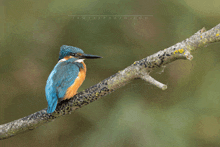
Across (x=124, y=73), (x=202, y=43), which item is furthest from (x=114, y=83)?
(x=202, y=43)

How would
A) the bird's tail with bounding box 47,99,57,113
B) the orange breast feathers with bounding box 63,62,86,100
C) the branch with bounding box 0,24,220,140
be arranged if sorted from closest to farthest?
the branch with bounding box 0,24,220,140 → the bird's tail with bounding box 47,99,57,113 → the orange breast feathers with bounding box 63,62,86,100

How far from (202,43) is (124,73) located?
465mm

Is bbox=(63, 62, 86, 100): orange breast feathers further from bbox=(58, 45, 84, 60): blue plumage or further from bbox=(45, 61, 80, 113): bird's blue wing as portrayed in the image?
bbox=(58, 45, 84, 60): blue plumage

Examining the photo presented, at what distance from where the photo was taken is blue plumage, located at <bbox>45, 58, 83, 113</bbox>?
1565 mm

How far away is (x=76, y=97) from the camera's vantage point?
5.04 ft

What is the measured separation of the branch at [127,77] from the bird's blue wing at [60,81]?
3.1 inches

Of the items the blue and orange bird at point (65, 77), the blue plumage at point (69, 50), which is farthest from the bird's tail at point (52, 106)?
the blue plumage at point (69, 50)

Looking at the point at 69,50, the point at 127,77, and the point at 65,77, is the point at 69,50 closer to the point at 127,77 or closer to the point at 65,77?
the point at 65,77

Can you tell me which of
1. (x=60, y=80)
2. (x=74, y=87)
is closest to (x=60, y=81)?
(x=60, y=80)

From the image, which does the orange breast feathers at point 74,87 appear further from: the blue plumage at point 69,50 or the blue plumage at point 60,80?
the blue plumage at point 69,50

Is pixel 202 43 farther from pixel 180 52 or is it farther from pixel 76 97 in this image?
pixel 76 97

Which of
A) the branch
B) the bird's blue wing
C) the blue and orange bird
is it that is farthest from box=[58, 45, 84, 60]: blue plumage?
the branch

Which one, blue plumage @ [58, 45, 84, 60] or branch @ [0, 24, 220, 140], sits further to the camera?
blue plumage @ [58, 45, 84, 60]

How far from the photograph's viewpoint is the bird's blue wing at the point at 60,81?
1.57 m
